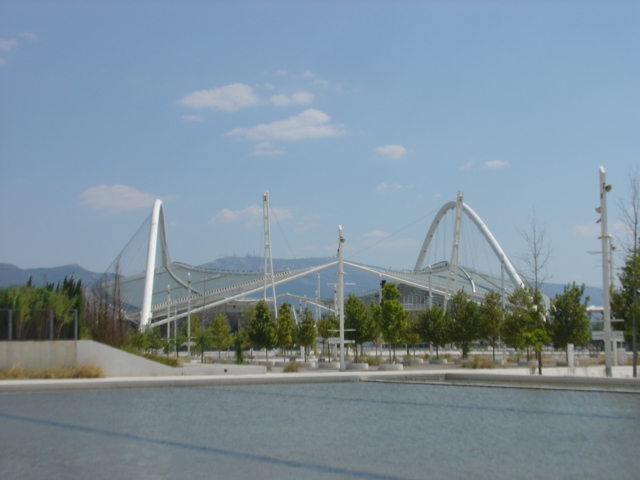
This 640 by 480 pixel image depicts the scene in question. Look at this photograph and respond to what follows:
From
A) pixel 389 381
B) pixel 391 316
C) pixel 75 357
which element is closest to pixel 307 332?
pixel 391 316

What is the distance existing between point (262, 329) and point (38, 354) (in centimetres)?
1622

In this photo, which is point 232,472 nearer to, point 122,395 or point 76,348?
point 122,395

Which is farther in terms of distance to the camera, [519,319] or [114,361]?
[519,319]

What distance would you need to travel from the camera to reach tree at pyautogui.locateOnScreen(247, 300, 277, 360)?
3709 centimetres

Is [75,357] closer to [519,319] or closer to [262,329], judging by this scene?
[262,329]

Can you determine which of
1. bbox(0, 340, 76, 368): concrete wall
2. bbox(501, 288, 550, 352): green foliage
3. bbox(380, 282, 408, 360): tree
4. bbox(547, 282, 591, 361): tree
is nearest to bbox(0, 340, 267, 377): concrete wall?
bbox(0, 340, 76, 368): concrete wall

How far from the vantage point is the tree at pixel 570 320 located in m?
30.3

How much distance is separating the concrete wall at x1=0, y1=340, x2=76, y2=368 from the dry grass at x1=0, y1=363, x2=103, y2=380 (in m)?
0.42

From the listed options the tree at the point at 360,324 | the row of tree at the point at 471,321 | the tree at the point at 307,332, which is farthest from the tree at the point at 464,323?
the tree at the point at 307,332

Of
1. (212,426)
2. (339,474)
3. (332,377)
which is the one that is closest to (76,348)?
(332,377)

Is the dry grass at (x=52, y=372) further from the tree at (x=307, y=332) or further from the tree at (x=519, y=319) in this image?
the tree at (x=307, y=332)

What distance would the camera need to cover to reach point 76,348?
2244cm

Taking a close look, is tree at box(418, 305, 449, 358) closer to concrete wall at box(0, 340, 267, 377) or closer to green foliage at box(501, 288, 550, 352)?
green foliage at box(501, 288, 550, 352)

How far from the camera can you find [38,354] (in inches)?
872
